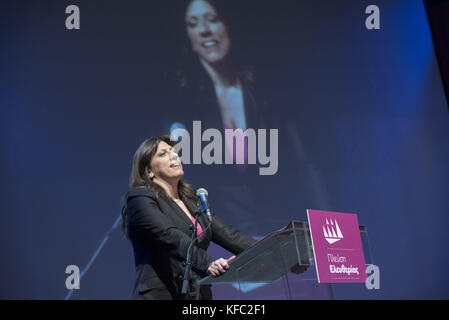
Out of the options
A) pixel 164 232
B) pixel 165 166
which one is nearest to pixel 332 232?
pixel 164 232

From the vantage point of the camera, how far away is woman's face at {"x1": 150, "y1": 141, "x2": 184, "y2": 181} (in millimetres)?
2709

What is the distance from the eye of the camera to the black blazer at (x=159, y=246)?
2.30 metres

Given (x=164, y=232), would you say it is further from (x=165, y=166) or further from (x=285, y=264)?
(x=285, y=264)

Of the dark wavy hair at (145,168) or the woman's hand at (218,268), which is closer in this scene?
the woman's hand at (218,268)

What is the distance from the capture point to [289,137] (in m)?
4.68

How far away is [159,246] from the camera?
7.88 ft

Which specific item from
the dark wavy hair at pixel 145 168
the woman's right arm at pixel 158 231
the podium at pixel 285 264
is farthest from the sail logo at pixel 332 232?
the dark wavy hair at pixel 145 168

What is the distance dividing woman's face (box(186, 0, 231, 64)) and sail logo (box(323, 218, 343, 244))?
3.05 metres

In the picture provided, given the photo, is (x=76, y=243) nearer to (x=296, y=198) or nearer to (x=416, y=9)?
(x=296, y=198)

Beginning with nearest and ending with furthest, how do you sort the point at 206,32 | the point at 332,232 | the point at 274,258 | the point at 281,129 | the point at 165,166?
1. the point at 332,232
2. the point at 274,258
3. the point at 165,166
4. the point at 281,129
5. the point at 206,32

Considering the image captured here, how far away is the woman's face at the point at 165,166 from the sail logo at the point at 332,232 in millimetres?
978

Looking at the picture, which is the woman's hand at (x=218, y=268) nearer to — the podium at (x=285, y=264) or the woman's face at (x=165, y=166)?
the podium at (x=285, y=264)

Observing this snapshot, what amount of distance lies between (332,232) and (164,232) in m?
0.79
